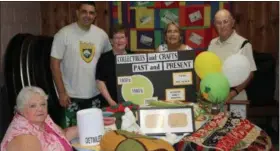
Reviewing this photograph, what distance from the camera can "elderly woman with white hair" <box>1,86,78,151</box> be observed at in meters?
1.87

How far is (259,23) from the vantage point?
4.43 metres

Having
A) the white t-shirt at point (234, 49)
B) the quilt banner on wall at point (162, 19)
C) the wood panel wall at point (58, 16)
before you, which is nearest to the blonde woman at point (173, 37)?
the white t-shirt at point (234, 49)

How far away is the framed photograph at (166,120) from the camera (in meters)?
2.12

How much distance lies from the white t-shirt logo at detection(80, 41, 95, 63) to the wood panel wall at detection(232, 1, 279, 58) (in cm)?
201

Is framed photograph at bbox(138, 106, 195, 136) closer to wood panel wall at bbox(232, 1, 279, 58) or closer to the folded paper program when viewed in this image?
the folded paper program

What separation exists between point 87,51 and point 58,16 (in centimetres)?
191

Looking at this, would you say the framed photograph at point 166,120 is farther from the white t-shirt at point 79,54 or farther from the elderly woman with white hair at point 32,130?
the white t-shirt at point 79,54

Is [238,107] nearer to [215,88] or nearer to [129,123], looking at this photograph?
[215,88]

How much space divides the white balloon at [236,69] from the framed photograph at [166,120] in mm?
605

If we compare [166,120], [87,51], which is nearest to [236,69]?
[166,120]

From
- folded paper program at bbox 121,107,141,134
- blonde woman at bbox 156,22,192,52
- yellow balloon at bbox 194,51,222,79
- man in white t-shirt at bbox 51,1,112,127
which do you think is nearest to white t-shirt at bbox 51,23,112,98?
man in white t-shirt at bbox 51,1,112,127

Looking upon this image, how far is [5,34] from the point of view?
3947mm

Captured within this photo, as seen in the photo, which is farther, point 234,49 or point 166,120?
point 234,49

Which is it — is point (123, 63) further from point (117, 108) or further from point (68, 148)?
point (68, 148)
